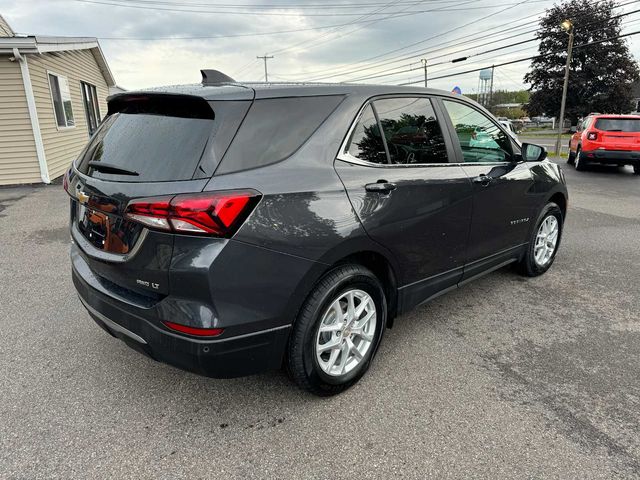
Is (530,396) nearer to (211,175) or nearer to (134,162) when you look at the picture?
(211,175)

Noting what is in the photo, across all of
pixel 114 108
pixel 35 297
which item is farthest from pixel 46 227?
pixel 114 108

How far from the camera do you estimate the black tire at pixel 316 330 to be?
239 centimetres

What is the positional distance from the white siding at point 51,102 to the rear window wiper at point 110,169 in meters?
8.90

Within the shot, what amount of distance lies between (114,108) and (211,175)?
1.21m

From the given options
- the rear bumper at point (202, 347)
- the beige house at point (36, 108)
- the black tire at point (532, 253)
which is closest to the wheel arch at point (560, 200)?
the black tire at point (532, 253)

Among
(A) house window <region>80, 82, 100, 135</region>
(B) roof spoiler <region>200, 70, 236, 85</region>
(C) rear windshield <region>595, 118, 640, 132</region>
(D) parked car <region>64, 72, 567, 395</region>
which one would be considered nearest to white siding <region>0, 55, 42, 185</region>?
(A) house window <region>80, 82, 100, 135</region>

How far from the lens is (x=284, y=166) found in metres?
2.28

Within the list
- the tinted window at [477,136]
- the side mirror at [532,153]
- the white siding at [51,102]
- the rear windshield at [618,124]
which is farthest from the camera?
the rear windshield at [618,124]

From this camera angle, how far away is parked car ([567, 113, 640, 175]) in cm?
1247

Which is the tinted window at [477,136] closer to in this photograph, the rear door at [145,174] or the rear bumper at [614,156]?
the rear door at [145,174]

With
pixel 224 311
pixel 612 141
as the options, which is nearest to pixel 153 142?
pixel 224 311

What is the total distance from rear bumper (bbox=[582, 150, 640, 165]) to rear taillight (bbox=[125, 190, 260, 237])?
13566mm

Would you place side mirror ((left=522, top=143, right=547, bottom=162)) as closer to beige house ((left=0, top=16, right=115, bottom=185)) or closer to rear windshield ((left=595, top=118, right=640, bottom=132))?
beige house ((left=0, top=16, right=115, bottom=185))

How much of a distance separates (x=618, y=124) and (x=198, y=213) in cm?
1425
